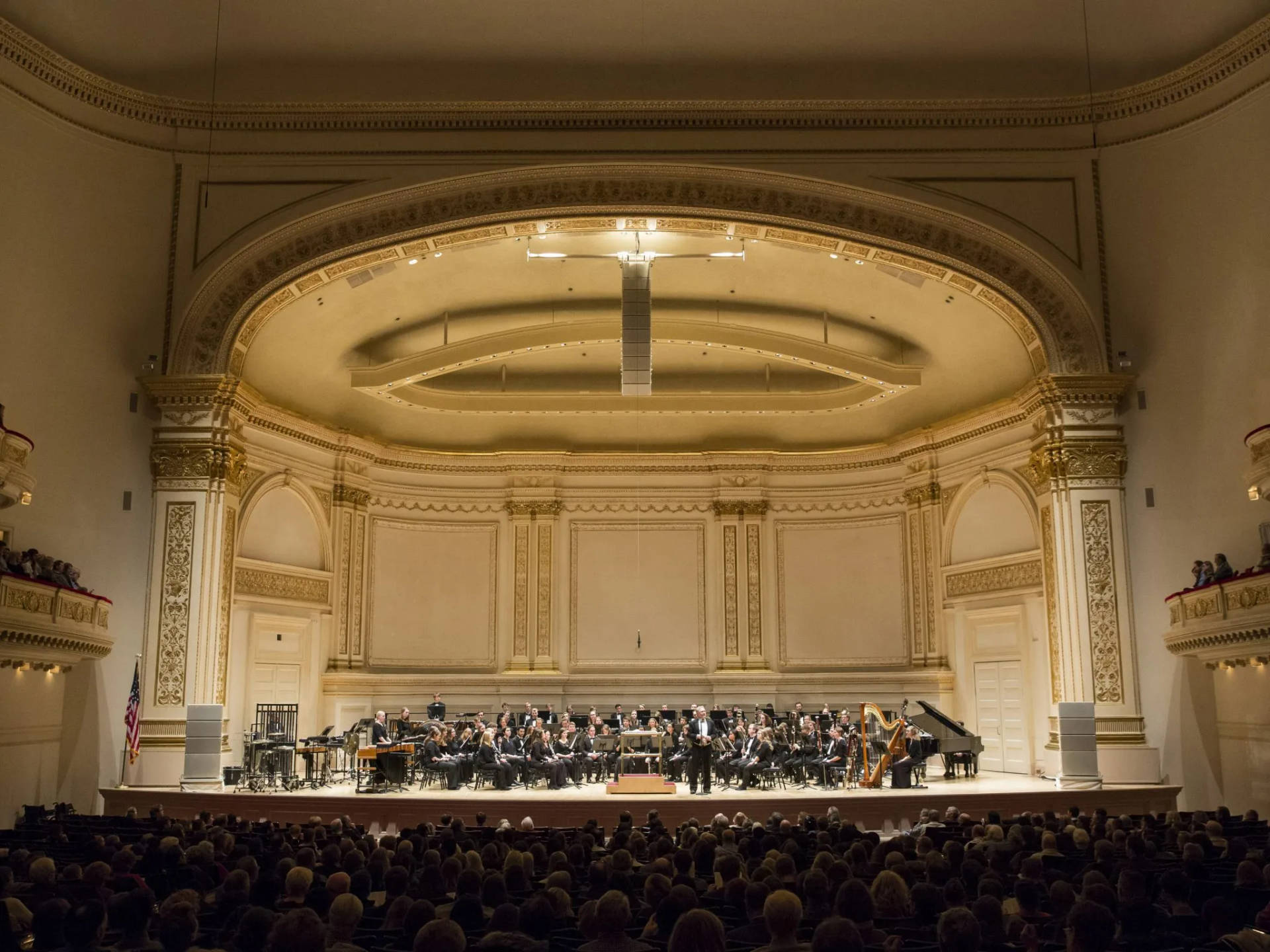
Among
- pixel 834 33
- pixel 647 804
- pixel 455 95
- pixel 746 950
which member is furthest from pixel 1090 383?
pixel 746 950

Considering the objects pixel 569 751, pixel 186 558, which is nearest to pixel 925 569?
pixel 569 751

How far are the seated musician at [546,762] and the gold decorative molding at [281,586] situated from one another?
17.0ft

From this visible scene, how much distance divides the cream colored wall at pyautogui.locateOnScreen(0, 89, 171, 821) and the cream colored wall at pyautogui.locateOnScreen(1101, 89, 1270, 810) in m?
13.2

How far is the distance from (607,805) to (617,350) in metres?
10.3

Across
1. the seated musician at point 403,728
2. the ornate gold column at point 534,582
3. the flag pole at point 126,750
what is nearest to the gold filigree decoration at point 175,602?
the flag pole at point 126,750

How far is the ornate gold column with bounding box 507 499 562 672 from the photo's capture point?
21.5m

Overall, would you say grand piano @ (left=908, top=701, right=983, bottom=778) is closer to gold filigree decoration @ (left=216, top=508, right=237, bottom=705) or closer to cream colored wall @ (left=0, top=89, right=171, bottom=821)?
gold filigree decoration @ (left=216, top=508, right=237, bottom=705)

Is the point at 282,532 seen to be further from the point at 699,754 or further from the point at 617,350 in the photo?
the point at 699,754

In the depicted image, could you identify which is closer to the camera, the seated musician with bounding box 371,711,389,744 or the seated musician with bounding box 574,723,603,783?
the seated musician with bounding box 371,711,389,744

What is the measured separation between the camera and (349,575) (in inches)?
816

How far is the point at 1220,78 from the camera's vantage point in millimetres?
14367

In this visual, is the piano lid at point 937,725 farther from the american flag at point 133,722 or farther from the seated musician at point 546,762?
the american flag at point 133,722

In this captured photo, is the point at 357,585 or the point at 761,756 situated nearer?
the point at 761,756

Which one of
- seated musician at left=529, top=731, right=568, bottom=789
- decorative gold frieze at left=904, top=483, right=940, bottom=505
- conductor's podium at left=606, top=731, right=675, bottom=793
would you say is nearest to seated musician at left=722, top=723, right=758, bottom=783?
conductor's podium at left=606, top=731, right=675, bottom=793
